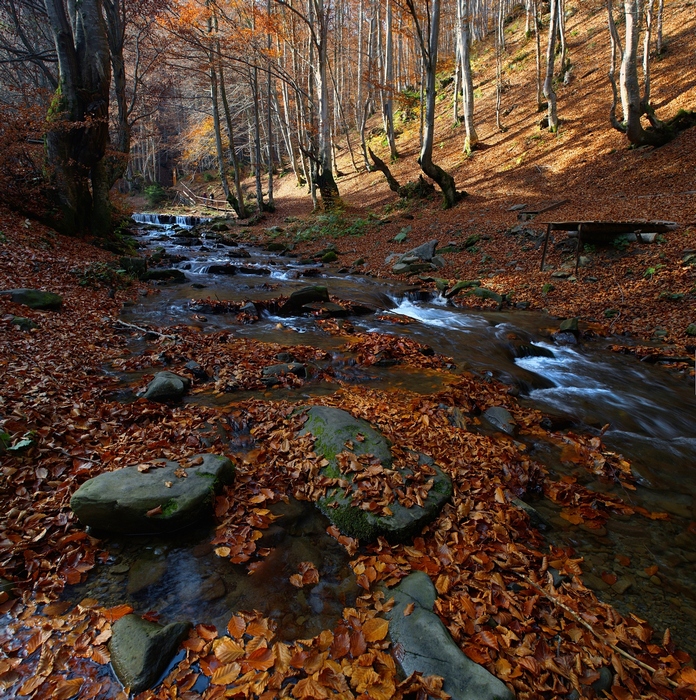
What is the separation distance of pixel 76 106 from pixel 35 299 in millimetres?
7843

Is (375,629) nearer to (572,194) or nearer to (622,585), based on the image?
(622,585)

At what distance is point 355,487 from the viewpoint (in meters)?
3.80

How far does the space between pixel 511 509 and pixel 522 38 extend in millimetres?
41359

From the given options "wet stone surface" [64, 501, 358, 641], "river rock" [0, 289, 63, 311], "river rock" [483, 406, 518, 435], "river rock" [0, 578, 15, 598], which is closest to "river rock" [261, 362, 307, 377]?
"river rock" [483, 406, 518, 435]

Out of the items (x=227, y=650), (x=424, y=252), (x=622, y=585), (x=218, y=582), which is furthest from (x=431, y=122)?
(x=227, y=650)

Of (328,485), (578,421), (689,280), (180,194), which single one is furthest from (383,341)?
(180,194)

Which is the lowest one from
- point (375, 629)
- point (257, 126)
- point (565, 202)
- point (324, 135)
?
point (375, 629)

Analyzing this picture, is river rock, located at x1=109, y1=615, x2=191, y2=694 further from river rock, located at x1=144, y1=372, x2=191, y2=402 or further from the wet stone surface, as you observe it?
river rock, located at x1=144, y1=372, x2=191, y2=402

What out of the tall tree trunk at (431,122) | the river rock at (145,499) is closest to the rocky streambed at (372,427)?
the river rock at (145,499)

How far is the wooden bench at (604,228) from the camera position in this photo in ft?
33.9

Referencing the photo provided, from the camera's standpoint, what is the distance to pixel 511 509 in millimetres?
3771

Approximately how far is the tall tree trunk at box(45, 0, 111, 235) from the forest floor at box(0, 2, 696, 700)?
6.38ft

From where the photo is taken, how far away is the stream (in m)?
2.99

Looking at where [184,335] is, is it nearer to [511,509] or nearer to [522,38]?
[511,509]
